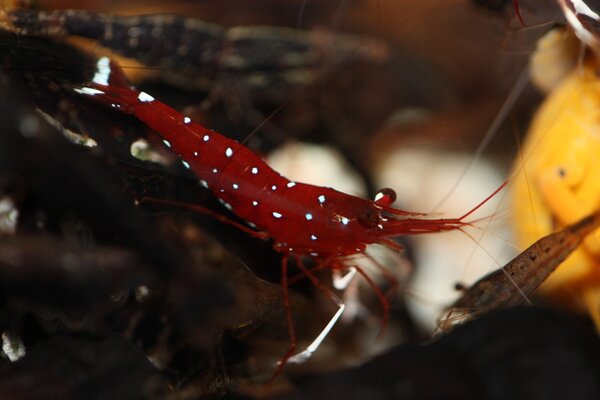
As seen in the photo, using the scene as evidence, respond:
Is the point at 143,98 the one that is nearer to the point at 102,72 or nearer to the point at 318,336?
the point at 102,72

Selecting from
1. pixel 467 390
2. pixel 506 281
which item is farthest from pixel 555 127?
pixel 467 390

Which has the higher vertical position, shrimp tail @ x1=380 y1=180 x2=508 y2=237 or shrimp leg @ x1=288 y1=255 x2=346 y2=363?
shrimp tail @ x1=380 y1=180 x2=508 y2=237

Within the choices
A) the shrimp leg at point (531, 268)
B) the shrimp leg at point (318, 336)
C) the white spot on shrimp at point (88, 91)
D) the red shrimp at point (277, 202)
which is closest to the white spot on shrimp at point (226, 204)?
the red shrimp at point (277, 202)

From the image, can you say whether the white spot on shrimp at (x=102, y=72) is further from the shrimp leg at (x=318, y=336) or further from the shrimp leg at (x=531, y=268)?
the shrimp leg at (x=531, y=268)

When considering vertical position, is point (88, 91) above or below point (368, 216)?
above

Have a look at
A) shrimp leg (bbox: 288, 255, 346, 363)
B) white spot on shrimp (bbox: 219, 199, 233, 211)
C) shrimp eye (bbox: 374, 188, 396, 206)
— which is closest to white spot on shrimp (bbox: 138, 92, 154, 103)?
white spot on shrimp (bbox: 219, 199, 233, 211)

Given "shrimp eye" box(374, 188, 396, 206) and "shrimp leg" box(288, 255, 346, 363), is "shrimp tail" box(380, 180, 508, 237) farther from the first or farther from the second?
"shrimp leg" box(288, 255, 346, 363)

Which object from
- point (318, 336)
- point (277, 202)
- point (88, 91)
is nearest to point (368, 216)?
point (277, 202)
